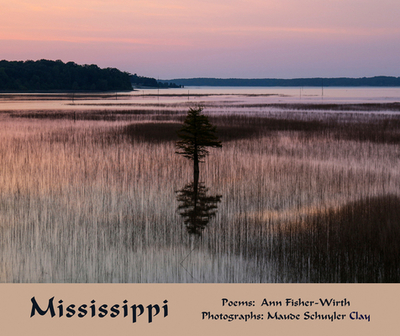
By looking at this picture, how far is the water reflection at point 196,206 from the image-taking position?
39.6 feet

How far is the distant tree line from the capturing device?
153m

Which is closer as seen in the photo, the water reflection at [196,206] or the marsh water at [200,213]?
the marsh water at [200,213]

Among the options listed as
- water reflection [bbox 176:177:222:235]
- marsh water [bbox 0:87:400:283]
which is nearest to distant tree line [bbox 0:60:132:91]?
marsh water [bbox 0:87:400:283]

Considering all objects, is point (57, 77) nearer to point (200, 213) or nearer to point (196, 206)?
point (196, 206)

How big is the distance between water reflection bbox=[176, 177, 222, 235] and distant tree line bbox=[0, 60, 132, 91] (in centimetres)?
14716

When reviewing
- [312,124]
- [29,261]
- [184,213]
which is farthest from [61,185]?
[312,124]

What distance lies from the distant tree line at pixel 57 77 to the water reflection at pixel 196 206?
14716 cm

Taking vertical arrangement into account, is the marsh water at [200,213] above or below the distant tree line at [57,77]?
below

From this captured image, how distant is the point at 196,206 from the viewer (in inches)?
543

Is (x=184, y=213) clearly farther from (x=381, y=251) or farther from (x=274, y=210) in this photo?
(x=381, y=251)

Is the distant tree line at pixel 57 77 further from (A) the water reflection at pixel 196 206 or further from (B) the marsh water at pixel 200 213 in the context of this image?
(A) the water reflection at pixel 196 206

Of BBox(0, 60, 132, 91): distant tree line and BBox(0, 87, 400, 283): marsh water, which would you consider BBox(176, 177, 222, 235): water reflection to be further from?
BBox(0, 60, 132, 91): distant tree line

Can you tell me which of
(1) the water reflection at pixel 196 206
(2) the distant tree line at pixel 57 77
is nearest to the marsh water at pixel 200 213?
(1) the water reflection at pixel 196 206

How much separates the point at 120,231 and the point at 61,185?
578 centimetres
